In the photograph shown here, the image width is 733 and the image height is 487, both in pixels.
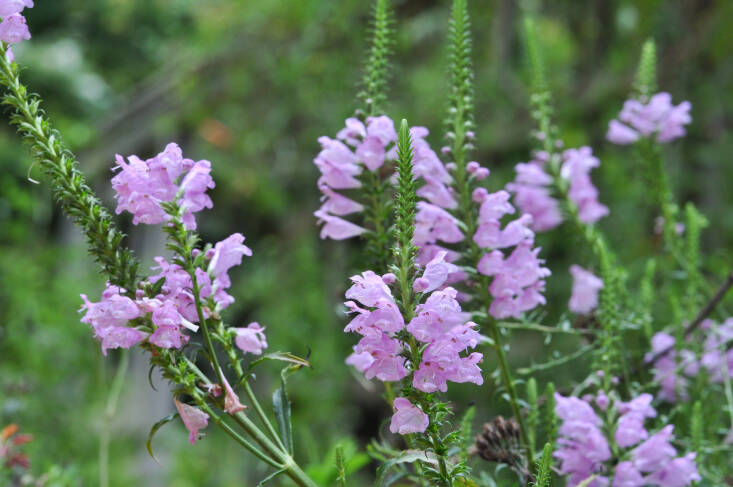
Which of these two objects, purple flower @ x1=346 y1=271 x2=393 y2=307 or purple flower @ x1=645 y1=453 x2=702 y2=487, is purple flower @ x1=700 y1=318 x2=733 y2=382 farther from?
purple flower @ x1=346 y1=271 x2=393 y2=307

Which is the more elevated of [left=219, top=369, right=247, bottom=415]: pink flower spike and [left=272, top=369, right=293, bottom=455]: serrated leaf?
[left=219, top=369, right=247, bottom=415]: pink flower spike

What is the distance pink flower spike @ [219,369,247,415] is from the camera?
0.59 metres

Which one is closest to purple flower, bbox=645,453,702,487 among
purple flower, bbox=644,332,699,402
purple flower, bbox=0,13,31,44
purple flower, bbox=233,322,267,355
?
purple flower, bbox=644,332,699,402

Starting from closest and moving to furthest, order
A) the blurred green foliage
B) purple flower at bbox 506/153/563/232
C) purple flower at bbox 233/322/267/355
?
purple flower at bbox 233/322/267/355 < purple flower at bbox 506/153/563/232 < the blurred green foliage

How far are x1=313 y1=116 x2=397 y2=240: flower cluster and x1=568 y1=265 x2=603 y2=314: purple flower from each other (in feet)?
1.09

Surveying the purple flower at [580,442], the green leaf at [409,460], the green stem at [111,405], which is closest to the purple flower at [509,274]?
the purple flower at [580,442]

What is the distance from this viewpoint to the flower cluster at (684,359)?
98 cm

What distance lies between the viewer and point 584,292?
99cm

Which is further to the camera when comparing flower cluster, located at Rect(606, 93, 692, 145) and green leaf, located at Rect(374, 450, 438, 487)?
flower cluster, located at Rect(606, 93, 692, 145)

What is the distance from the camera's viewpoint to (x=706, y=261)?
1.93 metres

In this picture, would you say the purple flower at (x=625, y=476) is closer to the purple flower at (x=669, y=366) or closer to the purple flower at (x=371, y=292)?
the purple flower at (x=669, y=366)

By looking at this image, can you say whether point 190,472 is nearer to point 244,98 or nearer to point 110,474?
point 110,474

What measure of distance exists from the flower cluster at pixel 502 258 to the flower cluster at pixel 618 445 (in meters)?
0.13

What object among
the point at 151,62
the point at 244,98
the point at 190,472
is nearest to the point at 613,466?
the point at 190,472
